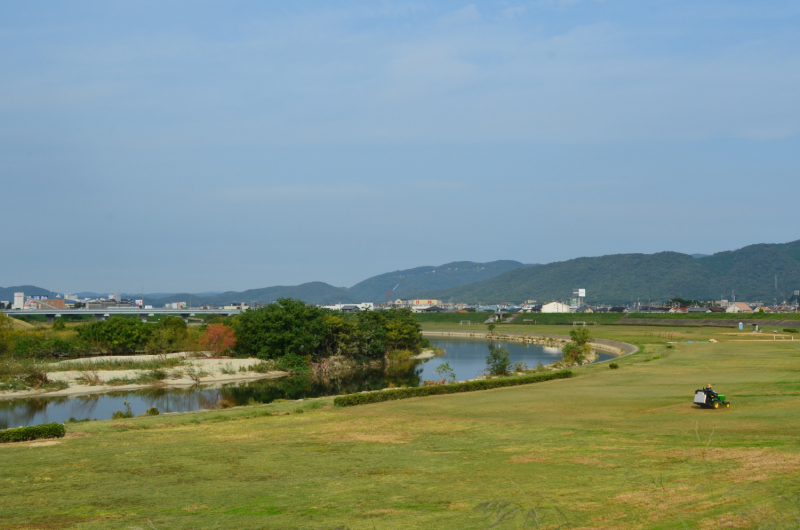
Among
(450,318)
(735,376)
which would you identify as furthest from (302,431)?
(450,318)

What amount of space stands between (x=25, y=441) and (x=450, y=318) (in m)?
158

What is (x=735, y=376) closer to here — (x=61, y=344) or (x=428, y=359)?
(x=428, y=359)

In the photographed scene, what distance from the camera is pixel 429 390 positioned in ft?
121

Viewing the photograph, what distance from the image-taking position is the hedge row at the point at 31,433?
77.9 ft

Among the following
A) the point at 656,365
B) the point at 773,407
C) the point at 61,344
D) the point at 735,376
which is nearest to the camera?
the point at 773,407

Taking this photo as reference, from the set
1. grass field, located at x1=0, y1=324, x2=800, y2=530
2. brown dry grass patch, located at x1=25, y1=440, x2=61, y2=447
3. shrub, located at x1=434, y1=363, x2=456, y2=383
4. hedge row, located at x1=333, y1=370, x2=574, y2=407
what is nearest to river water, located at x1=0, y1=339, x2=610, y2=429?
shrub, located at x1=434, y1=363, x2=456, y2=383

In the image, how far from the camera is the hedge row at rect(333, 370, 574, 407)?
110ft

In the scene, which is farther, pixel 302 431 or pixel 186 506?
pixel 302 431

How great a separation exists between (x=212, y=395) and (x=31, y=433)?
2569 cm

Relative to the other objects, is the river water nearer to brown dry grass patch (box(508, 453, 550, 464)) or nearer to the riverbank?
the riverbank

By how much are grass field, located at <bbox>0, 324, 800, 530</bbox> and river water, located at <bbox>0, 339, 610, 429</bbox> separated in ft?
46.4

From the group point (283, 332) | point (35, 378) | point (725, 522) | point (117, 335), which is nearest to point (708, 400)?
point (725, 522)

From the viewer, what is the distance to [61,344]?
230 feet

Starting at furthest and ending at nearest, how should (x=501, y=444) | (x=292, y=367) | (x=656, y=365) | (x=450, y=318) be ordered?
(x=450, y=318)
(x=292, y=367)
(x=656, y=365)
(x=501, y=444)
